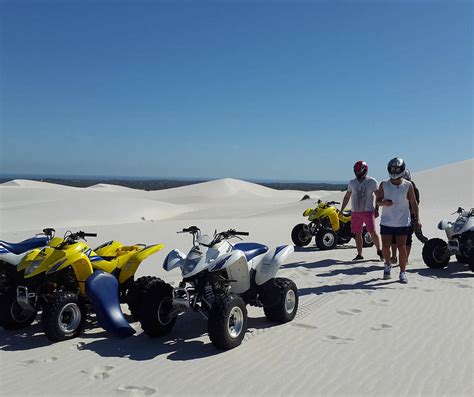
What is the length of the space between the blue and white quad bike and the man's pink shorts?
10.9ft

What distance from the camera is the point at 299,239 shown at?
11.2 metres

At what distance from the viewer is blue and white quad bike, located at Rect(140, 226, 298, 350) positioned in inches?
178

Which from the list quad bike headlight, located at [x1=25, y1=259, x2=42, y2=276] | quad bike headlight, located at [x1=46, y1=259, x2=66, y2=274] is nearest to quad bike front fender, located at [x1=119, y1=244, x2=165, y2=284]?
quad bike headlight, located at [x1=46, y1=259, x2=66, y2=274]

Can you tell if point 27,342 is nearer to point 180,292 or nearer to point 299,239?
point 180,292

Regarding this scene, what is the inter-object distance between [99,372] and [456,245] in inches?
248

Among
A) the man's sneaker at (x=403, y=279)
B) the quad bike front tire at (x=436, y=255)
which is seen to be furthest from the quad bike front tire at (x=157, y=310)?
the quad bike front tire at (x=436, y=255)

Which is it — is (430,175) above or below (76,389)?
above

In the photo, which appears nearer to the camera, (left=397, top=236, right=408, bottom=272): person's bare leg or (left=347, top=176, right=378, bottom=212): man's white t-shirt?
(left=397, top=236, right=408, bottom=272): person's bare leg

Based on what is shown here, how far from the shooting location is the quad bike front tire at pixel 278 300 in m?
5.26

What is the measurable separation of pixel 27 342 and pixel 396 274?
5.63 meters

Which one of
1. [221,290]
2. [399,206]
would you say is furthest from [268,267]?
[399,206]

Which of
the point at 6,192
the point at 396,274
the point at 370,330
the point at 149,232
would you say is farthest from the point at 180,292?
the point at 6,192

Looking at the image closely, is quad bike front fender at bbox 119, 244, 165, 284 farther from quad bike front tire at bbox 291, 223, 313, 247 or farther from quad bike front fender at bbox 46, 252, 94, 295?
quad bike front tire at bbox 291, 223, 313, 247

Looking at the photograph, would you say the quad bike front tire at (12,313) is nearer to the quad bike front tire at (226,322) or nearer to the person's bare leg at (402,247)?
the quad bike front tire at (226,322)
